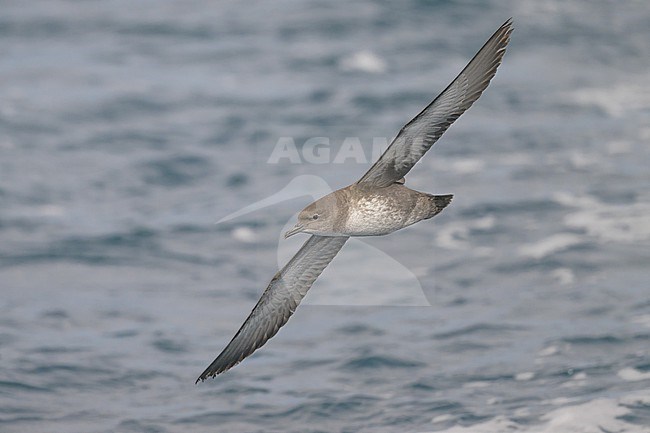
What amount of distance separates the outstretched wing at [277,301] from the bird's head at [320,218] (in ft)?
4.73

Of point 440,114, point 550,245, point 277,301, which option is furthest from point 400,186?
point 550,245

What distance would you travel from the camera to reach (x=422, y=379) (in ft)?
66.1

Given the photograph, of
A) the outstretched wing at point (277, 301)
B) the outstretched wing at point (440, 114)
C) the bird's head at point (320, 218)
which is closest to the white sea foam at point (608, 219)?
the outstretched wing at point (277, 301)

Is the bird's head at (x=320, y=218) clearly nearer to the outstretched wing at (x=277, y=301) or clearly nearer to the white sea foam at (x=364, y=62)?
the outstretched wing at (x=277, y=301)

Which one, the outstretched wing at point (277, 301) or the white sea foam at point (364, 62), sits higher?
the white sea foam at point (364, 62)

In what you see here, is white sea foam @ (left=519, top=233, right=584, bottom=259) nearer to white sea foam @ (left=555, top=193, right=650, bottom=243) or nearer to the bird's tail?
white sea foam @ (left=555, top=193, right=650, bottom=243)

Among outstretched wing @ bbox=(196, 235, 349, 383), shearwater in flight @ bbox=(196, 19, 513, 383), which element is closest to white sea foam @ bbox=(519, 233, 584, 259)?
outstretched wing @ bbox=(196, 235, 349, 383)

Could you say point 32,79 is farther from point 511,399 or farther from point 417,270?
point 511,399

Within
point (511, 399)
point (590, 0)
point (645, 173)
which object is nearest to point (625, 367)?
point (511, 399)

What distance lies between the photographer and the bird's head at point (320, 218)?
1292 cm

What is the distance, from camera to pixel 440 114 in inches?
496

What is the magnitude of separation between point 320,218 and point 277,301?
2.19 m

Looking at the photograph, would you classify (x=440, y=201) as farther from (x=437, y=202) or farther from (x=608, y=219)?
(x=608, y=219)

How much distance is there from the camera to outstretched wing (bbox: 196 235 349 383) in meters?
14.6
